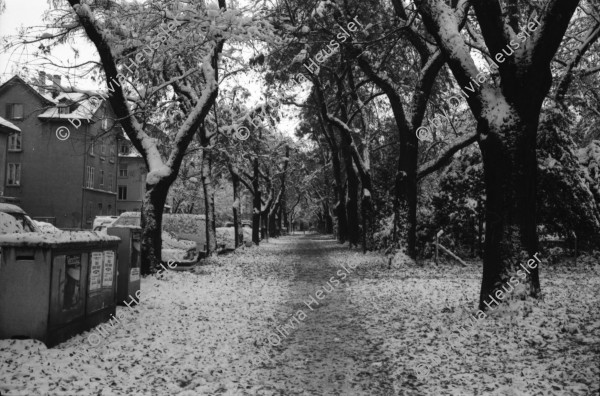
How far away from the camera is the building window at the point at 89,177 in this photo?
4713cm

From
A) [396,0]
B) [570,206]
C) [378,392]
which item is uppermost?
[396,0]

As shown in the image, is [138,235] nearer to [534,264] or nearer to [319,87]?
[534,264]

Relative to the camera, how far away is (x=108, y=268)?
26.4 feet

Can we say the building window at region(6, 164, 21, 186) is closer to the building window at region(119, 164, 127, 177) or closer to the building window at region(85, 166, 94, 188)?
the building window at region(85, 166, 94, 188)

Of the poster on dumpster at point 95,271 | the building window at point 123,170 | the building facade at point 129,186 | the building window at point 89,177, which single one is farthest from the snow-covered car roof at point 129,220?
the building window at point 123,170

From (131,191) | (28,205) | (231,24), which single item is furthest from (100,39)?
(131,191)

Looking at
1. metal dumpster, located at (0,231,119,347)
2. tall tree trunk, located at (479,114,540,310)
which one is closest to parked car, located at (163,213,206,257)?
metal dumpster, located at (0,231,119,347)

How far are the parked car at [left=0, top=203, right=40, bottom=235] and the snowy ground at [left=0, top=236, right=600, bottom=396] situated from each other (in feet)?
10.7

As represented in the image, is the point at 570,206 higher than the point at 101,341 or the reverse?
higher

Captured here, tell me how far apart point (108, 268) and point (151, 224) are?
238 inches

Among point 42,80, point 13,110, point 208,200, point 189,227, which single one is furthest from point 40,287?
point 13,110

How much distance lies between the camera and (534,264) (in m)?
7.75

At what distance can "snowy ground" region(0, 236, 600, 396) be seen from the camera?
517 centimetres

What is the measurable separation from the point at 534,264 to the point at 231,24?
9271 mm
